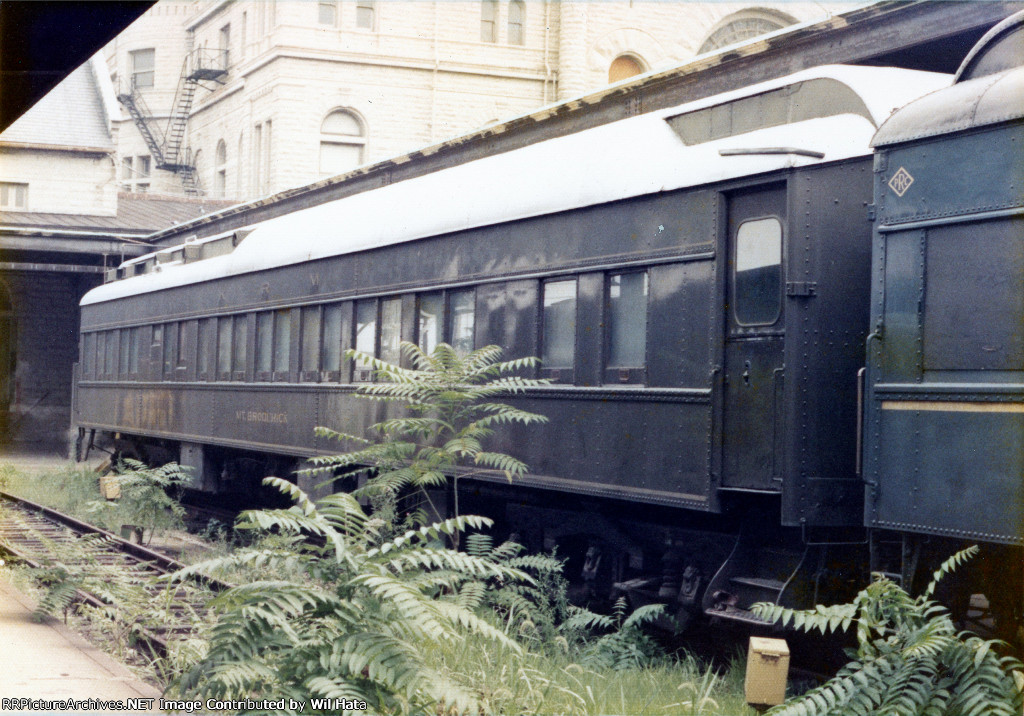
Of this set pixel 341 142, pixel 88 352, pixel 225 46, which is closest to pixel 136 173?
pixel 225 46

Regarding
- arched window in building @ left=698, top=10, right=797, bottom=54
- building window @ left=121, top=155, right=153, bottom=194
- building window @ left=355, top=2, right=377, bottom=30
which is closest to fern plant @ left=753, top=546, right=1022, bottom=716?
building window @ left=355, top=2, right=377, bottom=30

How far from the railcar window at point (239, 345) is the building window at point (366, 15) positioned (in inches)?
973

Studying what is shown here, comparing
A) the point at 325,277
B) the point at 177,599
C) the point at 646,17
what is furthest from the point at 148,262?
the point at 646,17

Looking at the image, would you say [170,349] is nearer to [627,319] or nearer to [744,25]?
[627,319]

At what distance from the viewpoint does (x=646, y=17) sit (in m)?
40.1

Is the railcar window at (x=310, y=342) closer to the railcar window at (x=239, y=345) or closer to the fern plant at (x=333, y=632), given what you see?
the railcar window at (x=239, y=345)

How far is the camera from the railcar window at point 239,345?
Result: 14.7 metres

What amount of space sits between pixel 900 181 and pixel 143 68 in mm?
50096

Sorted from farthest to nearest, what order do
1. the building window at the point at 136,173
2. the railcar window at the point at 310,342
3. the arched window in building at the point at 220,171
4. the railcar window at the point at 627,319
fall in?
Result: the building window at the point at 136,173, the arched window in building at the point at 220,171, the railcar window at the point at 310,342, the railcar window at the point at 627,319

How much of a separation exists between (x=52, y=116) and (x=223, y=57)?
34.0ft

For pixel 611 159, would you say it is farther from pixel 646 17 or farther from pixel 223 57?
pixel 223 57

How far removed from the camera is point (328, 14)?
1460 inches

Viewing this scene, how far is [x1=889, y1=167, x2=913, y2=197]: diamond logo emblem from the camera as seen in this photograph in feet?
19.8

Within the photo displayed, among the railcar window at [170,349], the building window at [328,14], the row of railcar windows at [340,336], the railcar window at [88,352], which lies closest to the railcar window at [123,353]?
the row of railcar windows at [340,336]
